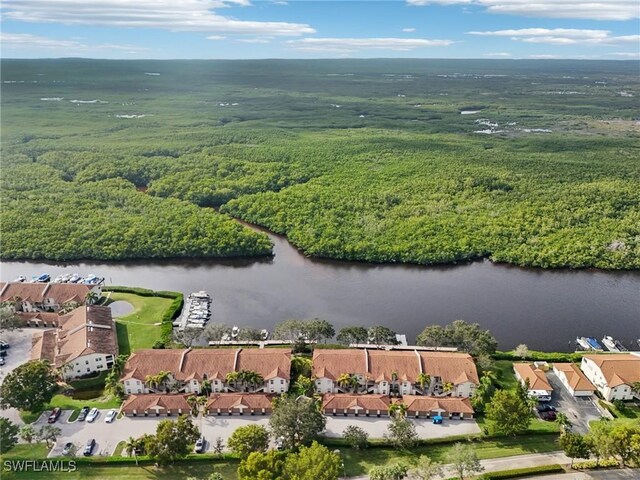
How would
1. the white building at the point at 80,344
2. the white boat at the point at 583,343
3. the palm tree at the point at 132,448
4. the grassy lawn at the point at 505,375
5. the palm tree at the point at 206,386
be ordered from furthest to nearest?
the white boat at the point at 583,343
the white building at the point at 80,344
the grassy lawn at the point at 505,375
the palm tree at the point at 206,386
the palm tree at the point at 132,448

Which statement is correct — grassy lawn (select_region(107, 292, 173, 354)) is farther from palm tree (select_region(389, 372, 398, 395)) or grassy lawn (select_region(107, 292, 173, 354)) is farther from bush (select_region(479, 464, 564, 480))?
bush (select_region(479, 464, 564, 480))

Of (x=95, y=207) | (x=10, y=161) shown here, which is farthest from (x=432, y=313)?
(x=10, y=161)

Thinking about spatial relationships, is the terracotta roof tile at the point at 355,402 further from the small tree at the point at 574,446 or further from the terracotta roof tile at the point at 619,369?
the terracotta roof tile at the point at 619,369

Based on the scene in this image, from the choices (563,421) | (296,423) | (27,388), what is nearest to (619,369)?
(563,421)

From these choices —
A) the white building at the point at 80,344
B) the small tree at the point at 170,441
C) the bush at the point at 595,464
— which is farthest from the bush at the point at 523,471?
the white building at the point at 80,344

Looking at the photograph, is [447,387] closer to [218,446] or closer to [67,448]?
[218,446]

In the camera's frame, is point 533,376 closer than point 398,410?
No
